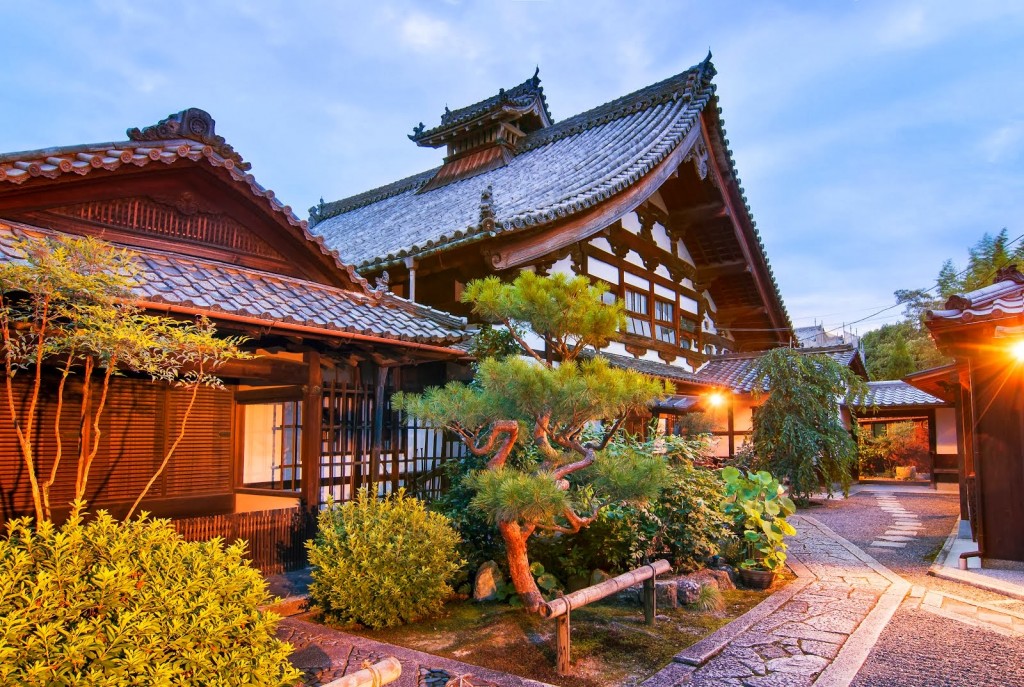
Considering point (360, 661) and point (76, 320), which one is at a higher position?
point (76, 320)

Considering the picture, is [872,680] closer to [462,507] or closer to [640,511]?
[640,511]

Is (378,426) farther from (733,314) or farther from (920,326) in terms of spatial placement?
(920,326)

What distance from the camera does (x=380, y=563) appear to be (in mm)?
5695

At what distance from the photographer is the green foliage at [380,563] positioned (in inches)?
222

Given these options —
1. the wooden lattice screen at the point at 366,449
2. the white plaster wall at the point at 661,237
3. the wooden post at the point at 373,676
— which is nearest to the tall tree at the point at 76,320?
the wooden post at the point at 373,676

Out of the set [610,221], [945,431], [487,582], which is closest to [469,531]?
[487,582]

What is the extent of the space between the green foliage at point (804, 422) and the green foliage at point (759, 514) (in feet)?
20.8

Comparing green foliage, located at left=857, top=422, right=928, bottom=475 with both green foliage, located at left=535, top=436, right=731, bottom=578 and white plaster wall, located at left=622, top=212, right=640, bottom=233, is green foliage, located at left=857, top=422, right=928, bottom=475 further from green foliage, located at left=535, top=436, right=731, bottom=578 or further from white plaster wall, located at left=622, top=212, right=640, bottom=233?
green foliage, located at left=535, top=436, right=731, bottom=578

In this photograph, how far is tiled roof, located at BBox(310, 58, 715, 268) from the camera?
10.6 meters

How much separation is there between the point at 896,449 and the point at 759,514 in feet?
76.5

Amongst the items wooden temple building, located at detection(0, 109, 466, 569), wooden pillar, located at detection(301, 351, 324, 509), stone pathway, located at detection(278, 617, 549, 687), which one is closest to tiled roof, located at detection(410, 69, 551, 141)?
wooden temple building, located at detection(0, 109, 466, 569)

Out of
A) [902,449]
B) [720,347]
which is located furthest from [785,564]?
[902,449]

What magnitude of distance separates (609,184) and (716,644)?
305 inches

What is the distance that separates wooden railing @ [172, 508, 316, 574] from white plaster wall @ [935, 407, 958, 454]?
21583 mm
